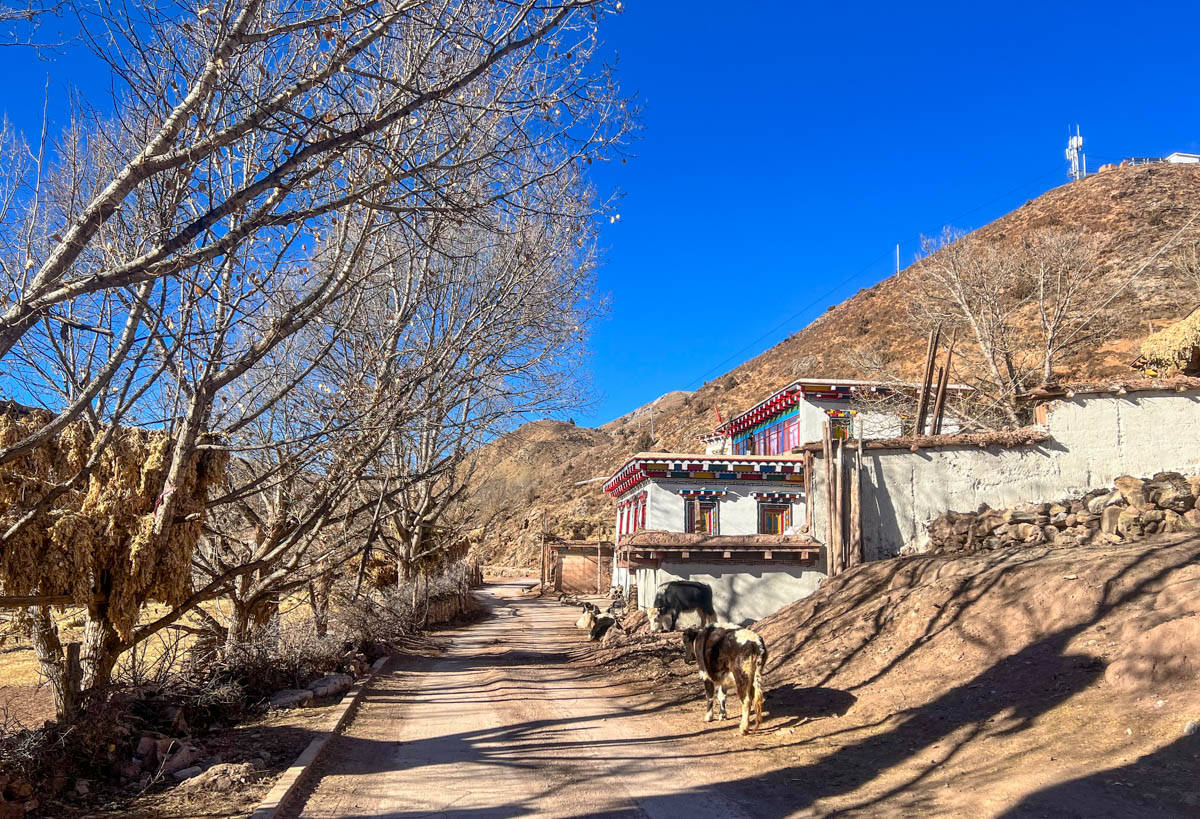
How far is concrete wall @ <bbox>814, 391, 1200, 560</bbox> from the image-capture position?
684 inches

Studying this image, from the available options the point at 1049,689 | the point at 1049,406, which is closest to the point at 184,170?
the point at 1049,689

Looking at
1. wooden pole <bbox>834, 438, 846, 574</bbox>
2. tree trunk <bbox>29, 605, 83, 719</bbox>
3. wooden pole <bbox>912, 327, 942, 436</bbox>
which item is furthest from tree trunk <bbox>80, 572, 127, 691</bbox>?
wooden pole <bbox>912, 327, 942, 436</bbox>

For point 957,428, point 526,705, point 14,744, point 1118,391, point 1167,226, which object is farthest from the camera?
point 1167,226

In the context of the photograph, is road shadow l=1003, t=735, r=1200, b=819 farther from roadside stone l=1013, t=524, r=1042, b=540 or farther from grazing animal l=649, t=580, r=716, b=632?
grazing animal l=649, t=580, r=716, b=632

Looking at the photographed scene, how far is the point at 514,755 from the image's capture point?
8.52m

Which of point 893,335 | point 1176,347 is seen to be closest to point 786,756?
point 1176,347

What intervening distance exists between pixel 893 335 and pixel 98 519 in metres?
56.3

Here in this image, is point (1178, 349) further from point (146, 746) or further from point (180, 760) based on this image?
point (146, 746)

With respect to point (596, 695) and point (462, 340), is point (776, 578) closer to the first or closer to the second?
point (596, 695)

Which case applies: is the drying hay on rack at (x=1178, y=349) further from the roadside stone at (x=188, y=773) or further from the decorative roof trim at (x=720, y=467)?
the roadside stone at (x=188, y=773)

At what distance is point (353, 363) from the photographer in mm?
14570

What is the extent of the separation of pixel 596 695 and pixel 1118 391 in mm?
12562

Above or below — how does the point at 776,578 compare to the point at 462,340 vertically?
below

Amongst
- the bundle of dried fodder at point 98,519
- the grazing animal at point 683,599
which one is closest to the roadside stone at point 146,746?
the bundle of dried fodder at point 98,519
